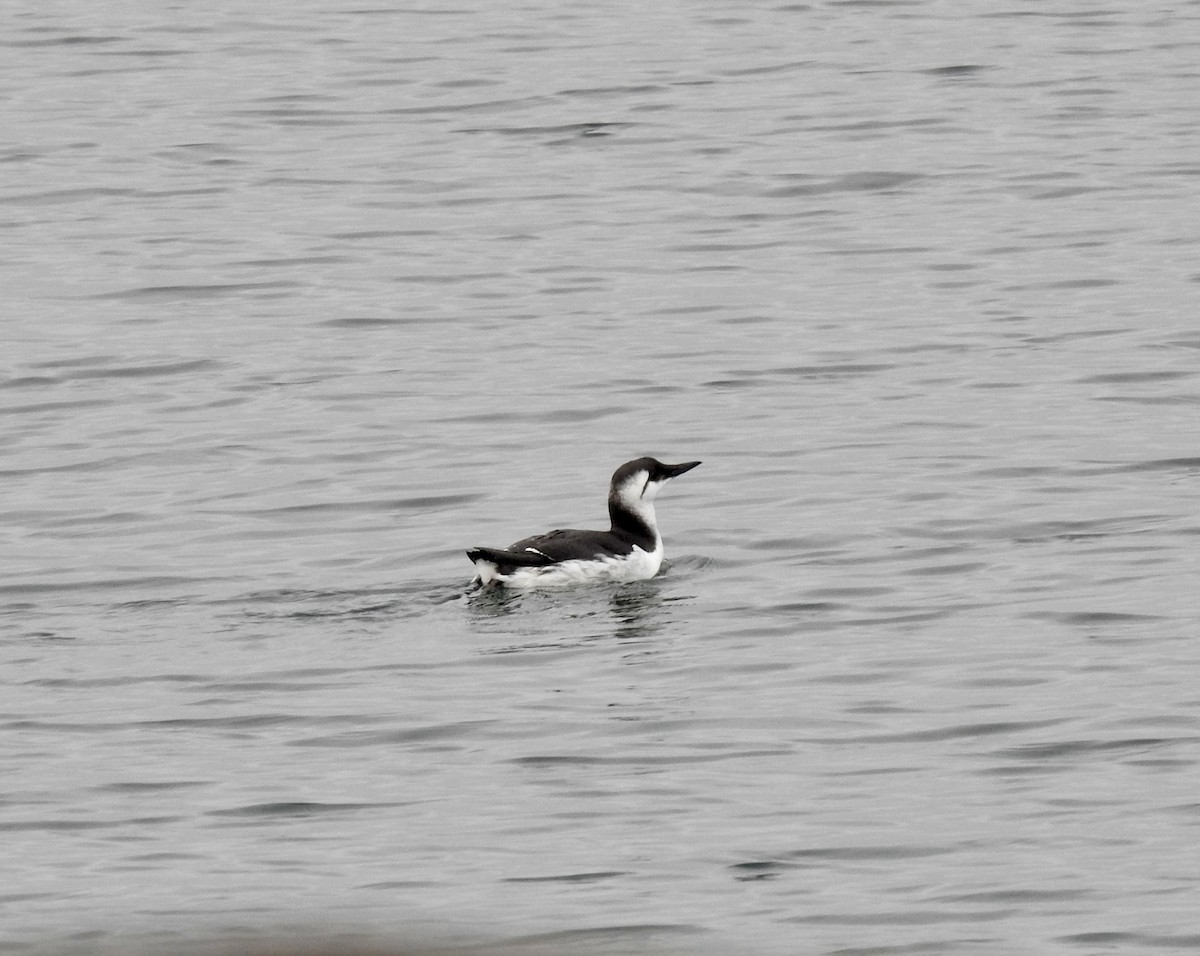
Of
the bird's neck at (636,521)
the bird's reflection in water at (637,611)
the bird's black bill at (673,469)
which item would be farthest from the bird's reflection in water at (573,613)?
the bird's black bill at (673,469)

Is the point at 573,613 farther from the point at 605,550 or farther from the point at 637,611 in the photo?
the point at 605,550

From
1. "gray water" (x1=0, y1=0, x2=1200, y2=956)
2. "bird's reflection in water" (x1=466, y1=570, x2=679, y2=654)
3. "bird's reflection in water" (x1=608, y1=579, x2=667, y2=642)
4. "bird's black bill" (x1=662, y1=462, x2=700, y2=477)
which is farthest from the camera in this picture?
"bird's black bill" (x1=662, y1=462, x2=700, y2=477)

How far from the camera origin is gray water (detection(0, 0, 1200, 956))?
10086mm

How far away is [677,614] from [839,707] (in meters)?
2.39

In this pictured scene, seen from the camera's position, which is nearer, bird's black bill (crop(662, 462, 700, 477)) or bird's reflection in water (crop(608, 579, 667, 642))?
bird's reflection in water (crop(608, 579, 667, 642))

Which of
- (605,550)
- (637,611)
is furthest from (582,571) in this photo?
(637,611)

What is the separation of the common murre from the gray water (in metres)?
0.19

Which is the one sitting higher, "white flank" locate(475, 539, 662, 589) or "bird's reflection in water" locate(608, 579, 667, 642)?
"white flank" locate(475, 539, 662, 589)

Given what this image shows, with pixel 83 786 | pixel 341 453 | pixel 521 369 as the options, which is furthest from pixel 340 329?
pixel 83 786

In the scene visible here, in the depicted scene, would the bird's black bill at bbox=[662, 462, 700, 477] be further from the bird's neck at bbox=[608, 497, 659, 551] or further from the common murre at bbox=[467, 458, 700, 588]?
the bird's neck at bbox=[608, 497, 659, 551]

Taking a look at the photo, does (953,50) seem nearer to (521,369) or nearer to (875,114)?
(875,114)

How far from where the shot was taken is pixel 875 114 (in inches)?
1238

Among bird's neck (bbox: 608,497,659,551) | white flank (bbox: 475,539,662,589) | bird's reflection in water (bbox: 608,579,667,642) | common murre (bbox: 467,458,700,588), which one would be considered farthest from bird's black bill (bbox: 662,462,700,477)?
bird's reflection in water (bbox: 608,579,667,642)

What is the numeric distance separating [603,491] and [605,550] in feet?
6.95
